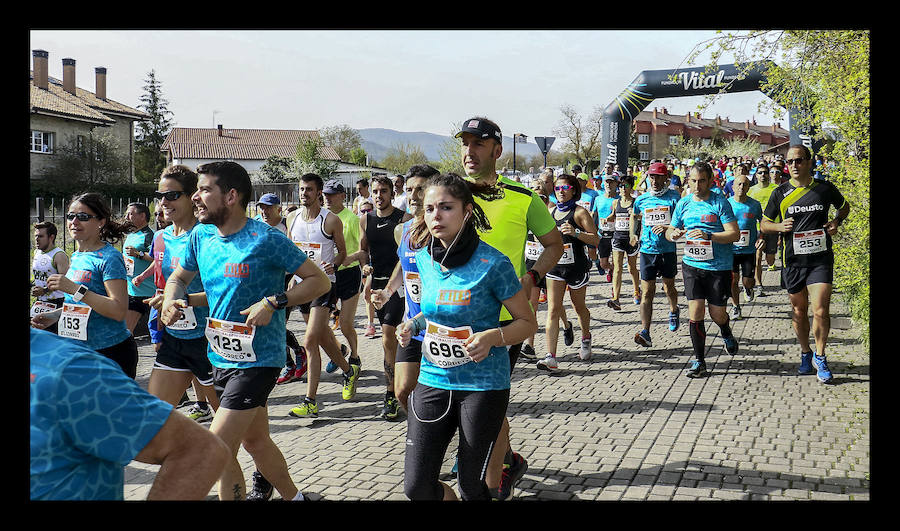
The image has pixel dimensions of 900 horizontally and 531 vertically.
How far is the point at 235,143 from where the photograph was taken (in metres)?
81.6

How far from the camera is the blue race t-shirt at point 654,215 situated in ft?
33.0

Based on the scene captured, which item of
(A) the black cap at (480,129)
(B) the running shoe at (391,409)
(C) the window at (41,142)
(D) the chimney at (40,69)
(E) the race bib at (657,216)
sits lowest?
(B) the running shoe at (391,409)

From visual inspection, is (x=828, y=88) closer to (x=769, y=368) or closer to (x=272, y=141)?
(x=769, y=368)

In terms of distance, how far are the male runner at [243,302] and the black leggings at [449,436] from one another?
1.01m

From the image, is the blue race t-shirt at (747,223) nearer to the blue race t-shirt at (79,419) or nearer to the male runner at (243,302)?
the male runner at (243,302)

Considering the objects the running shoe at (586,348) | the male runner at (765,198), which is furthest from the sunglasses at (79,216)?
the male runner at (765,198)

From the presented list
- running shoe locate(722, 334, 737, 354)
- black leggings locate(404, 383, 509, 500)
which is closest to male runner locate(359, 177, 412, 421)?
running shoe locate(722, 334, 737, 354)

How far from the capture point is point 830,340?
954cm

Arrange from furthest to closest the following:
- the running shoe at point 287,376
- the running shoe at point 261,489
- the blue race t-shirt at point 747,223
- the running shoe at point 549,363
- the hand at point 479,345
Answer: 1. the blue race t-shirt at point 747,223
2. the running shoe at point 287,376
3. the running shoe at point 549,363
4. the running shoe at point 261,489
5. the hand at point 479,345

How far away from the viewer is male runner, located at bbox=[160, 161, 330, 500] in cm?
409

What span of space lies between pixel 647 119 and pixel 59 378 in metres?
115

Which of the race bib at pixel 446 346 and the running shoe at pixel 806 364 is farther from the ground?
the race bib at pixel 446 346
